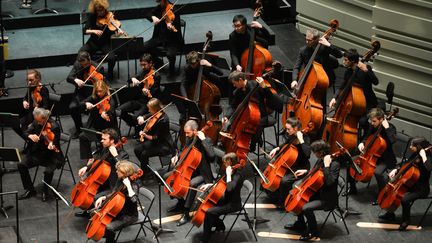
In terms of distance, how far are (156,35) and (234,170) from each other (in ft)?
13.1

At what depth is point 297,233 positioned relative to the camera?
12.5 meters

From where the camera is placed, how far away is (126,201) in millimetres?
11773

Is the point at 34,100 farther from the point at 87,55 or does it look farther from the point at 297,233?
the point at 297,233

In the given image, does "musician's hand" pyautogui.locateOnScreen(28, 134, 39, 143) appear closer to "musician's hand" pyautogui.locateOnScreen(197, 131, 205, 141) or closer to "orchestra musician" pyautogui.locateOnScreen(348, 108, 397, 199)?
"musician's hand" pyautogui.locateOnScreen(197, 131, 205, 141)

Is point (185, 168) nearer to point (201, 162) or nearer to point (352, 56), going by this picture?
point (201, 162)

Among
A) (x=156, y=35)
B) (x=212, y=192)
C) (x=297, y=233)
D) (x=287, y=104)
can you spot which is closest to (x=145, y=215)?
(x=212, y=192)

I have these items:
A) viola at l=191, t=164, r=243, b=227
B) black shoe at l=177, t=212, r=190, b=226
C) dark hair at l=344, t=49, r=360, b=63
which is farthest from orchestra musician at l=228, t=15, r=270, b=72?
viola at l=191, t=164, r=243, b=227

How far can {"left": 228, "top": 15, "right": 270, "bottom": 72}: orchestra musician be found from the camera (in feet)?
46.6

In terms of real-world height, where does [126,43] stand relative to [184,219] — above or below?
above

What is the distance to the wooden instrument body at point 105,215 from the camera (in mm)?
11656

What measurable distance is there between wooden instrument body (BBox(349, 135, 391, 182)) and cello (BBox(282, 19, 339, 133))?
849 mm

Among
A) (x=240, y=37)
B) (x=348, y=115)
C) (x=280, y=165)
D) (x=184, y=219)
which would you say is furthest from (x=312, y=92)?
(x=184, y=219)

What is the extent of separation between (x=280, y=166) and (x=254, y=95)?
110 cm

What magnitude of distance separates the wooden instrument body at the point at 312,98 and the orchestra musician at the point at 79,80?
9.55 feet
